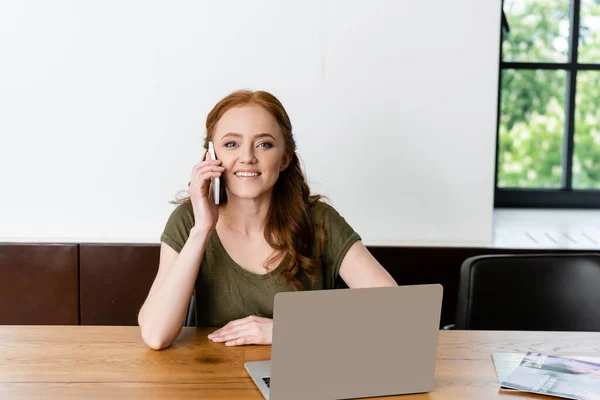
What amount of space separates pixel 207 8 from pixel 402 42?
683 millimetres

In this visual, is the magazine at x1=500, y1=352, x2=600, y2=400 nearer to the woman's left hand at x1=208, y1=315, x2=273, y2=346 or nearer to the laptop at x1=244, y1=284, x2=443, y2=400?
the laptop at x1=244, y1=284, x2=443, y2=400

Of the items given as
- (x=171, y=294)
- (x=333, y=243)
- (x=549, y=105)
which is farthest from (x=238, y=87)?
(x=549, y=105)

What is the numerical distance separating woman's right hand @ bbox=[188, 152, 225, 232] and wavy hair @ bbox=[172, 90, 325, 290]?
11 cm

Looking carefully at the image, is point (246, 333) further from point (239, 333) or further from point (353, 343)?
point (353, 343)

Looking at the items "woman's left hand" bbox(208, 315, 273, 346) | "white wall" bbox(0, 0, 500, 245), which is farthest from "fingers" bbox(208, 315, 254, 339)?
"white wall" bbox(0, 0, 500, 245)

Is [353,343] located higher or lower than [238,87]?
lower

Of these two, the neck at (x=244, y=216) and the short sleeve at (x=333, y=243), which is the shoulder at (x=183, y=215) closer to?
the neck at (x=244, y=216)

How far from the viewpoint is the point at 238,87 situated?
2.77 metres

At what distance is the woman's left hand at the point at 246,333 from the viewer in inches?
71.2

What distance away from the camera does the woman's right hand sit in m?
2.04

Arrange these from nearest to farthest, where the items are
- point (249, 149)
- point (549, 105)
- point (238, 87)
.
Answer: point (249, 149)
point (238, 87)
point (549, 105)

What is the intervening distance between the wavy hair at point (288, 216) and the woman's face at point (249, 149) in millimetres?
30

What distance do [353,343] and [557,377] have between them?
462mm

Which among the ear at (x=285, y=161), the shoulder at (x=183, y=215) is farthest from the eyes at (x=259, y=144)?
the shoulder at (x=183, y=215)
